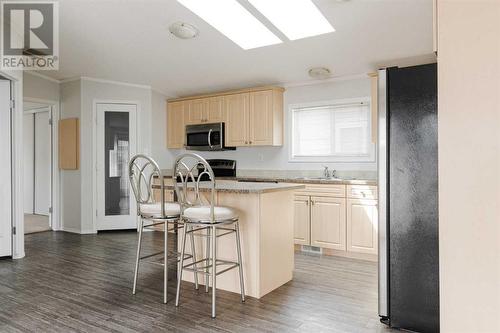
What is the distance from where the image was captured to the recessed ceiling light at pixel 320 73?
4.48m

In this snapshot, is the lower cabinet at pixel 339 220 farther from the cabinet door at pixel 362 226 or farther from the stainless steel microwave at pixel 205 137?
the stainless steel microwave at pixel 205 137

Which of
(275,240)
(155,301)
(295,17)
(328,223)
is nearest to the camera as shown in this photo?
(155,301)

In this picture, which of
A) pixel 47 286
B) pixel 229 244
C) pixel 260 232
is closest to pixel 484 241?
pixel 260 232

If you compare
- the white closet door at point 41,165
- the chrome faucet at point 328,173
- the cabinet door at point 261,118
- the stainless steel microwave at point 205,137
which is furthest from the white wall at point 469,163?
the white closet door at point 41,165

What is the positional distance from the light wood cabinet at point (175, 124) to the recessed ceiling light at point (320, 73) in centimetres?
227

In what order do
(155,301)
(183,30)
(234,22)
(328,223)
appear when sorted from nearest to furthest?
(155,301)
(183,30)
(234,22)
(328,223)

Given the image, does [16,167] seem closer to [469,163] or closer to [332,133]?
[332,133]

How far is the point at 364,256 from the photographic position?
4.00 metres

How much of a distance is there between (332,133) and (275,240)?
2347mm

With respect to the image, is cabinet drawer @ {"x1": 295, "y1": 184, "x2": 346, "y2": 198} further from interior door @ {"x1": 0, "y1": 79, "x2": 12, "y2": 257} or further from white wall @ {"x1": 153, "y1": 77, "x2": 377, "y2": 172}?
interior door @ {"x1": 0, "y1": 79, "x2": 12, "y2": 257}

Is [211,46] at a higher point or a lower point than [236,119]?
higher

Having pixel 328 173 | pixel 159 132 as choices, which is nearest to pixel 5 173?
pixel 159 132

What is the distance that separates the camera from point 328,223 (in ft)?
13.6

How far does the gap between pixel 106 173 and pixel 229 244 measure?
3392 mm
